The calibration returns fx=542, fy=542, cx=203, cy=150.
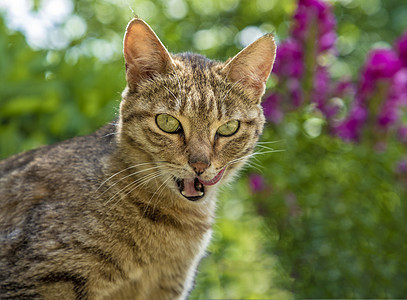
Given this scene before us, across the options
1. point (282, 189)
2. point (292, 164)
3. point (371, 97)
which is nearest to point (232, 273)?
point (282, 189)

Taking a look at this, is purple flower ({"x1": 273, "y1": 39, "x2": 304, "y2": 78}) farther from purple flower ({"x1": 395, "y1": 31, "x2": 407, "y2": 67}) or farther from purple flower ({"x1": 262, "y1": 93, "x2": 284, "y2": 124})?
purple flower ({"x1": 395, "y1": 31, "x2": 407, "y2": 67})

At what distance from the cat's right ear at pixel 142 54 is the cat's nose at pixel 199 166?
0.39 metres

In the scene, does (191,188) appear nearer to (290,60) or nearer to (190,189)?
(190,189)

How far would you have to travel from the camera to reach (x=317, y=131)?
9.87ft

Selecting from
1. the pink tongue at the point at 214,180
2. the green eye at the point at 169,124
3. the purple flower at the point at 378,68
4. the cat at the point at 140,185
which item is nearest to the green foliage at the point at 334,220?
the purple flower at the point at 378,68

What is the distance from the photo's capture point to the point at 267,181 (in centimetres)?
302

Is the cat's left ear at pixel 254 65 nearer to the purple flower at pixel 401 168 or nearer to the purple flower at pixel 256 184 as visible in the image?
the purple flower at pixel 256 184

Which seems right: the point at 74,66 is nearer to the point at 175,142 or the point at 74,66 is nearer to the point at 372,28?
the point at 175,142

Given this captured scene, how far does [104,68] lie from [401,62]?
2151 millimetres

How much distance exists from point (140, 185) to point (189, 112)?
34 centimetres

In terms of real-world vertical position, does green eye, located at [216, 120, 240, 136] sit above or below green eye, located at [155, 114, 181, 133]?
below

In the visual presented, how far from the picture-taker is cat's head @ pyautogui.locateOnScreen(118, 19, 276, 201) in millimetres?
1801

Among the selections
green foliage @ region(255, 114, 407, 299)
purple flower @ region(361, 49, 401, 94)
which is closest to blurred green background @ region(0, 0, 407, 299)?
green foliage @ region(255, 114, 407, 299)

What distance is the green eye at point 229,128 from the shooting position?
74.4 inches
